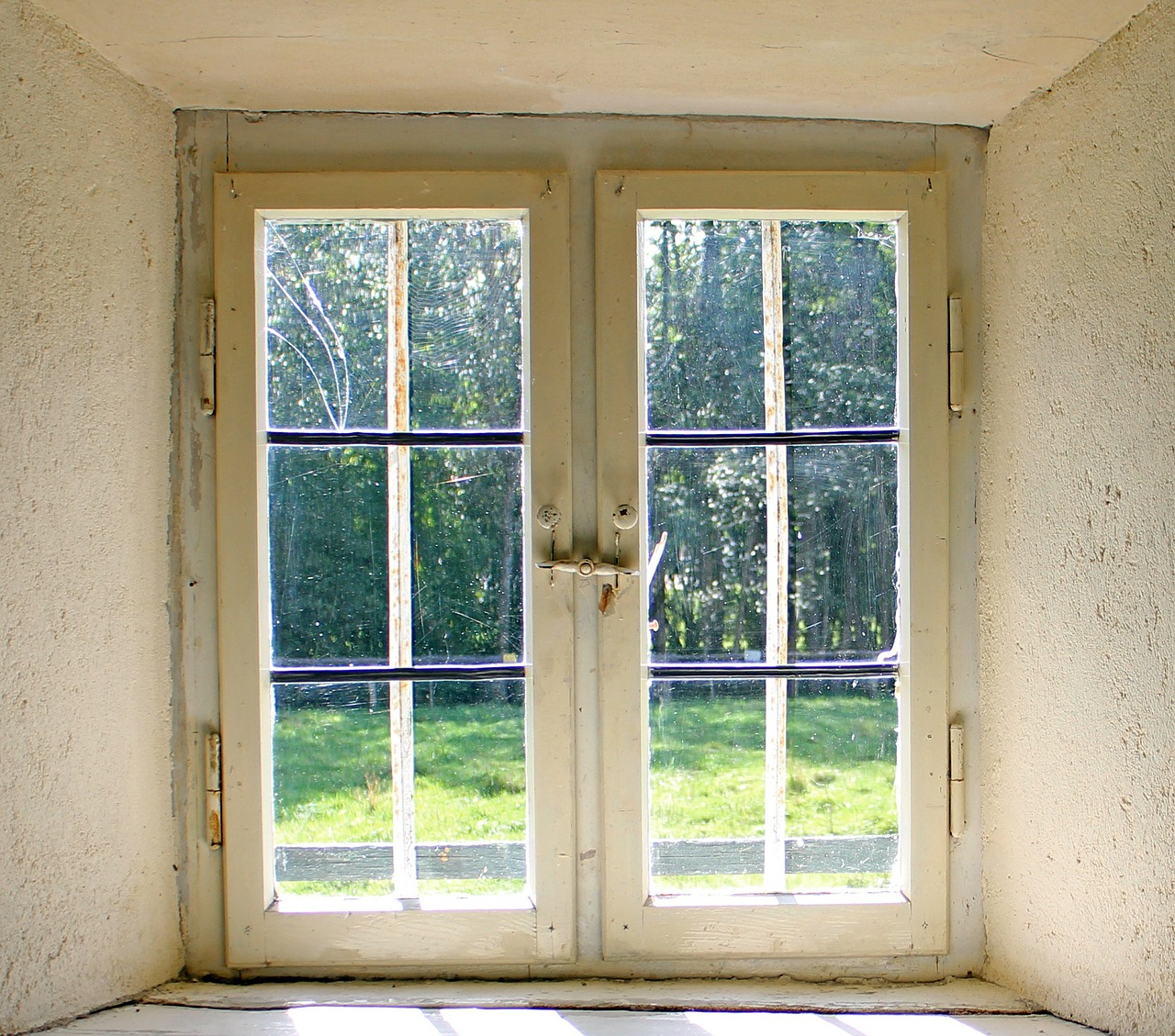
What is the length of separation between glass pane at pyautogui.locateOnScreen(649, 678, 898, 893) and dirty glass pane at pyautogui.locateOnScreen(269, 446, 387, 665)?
1.82 feet

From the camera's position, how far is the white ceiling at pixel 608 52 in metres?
1.29

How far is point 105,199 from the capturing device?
146cm

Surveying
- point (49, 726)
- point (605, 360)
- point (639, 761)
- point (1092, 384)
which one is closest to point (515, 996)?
point (639, 761)

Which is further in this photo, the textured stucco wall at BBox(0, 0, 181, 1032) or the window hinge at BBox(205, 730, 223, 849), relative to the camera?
the window hinge at BBox(205, 730, 223, 849)

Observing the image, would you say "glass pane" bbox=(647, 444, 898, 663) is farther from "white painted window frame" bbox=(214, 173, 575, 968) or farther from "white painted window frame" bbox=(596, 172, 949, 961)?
"white painted window frame" bbox=(214, 173, 575, 968)

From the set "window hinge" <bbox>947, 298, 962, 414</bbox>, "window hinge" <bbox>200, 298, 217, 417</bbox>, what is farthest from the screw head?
"window hinge" <bbox>200, 298, 217, 417</bbox>

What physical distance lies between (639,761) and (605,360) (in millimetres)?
728

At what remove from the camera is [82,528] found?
142cm

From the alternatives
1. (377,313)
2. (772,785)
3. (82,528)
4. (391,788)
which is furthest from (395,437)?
(772,785)

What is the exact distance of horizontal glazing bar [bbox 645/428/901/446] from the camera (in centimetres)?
166

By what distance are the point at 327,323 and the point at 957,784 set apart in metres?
1.42

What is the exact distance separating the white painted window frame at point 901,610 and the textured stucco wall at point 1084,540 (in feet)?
0.33

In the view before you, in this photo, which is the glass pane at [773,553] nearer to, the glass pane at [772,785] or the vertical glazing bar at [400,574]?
the glass pane at [772,785]

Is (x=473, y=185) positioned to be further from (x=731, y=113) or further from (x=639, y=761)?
(x=639, y=761)
